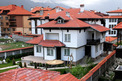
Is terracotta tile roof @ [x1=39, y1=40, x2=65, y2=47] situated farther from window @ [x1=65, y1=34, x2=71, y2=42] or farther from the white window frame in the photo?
the white window frame

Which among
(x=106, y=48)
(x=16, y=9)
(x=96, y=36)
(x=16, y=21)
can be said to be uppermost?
(x=16, y=9)

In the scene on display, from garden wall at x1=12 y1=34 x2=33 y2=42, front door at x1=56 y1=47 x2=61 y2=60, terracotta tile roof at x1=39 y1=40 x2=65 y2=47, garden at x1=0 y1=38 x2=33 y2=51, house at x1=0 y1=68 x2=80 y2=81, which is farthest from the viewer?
garden wall at x1=12 y1=34 x2=33 y2=42

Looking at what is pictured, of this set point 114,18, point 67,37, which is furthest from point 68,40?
point 114,18

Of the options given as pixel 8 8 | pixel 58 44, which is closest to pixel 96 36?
pixel 58 44

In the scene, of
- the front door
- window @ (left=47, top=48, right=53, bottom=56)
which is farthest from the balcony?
window @ (left=47, top=48, right=53, bottom=56)

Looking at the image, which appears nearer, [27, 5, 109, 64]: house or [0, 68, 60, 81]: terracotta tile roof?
[0, 68, 60, 81]: terracotta tile roof

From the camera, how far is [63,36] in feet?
91.2

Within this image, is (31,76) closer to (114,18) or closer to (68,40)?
(68,40)

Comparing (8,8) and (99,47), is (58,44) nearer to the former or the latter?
(99,47)

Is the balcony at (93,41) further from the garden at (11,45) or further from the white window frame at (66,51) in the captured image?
the garden at (11,45)

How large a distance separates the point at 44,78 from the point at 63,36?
18159 millimetres

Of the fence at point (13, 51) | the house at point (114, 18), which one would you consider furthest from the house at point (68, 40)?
the house at point (114, 18)

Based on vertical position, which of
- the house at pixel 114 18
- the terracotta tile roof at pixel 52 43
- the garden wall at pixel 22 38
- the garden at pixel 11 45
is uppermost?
the house at pixel 114 18

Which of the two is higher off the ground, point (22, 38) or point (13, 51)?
point (22, 38)
